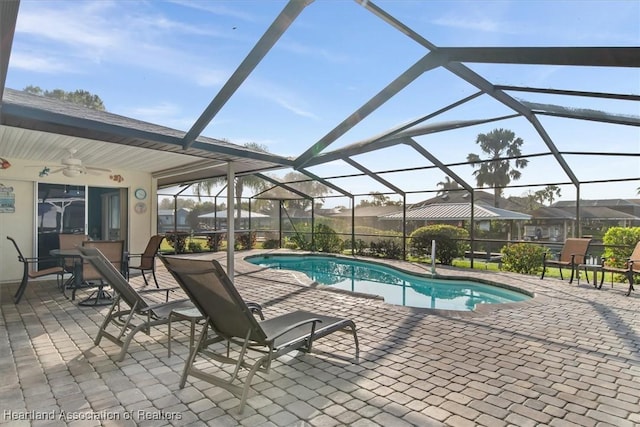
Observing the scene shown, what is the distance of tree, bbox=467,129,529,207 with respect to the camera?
22.6 metres

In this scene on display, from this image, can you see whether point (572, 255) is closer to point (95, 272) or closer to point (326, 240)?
point (326, 240)

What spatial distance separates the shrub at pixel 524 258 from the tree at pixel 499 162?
13.7 m

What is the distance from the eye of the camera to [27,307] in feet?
17.9

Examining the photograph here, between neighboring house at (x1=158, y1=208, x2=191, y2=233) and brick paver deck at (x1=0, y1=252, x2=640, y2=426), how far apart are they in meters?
11.0

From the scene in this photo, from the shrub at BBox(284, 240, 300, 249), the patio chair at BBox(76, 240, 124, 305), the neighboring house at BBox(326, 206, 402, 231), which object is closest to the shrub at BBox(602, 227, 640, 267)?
the neighboring house at BBox(326, 206, 402, 231)

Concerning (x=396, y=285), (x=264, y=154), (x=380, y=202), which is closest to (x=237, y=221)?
(x=380, y=202)

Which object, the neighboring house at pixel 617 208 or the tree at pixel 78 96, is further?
the tree at pixel 78 96

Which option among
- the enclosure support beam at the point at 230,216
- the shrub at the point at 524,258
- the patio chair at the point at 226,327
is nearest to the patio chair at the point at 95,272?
the enclosure support beam at the point at 230,216

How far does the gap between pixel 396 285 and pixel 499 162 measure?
16.8 metres

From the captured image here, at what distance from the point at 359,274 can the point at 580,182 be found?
615 cm

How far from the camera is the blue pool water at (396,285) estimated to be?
786cm

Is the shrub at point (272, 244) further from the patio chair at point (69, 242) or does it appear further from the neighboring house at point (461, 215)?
the patio chair at point (69, 242)

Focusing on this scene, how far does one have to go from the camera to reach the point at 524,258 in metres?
9.73

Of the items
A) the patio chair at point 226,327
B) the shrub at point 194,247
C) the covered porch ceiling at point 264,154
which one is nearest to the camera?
the patio chair at point 226,327
